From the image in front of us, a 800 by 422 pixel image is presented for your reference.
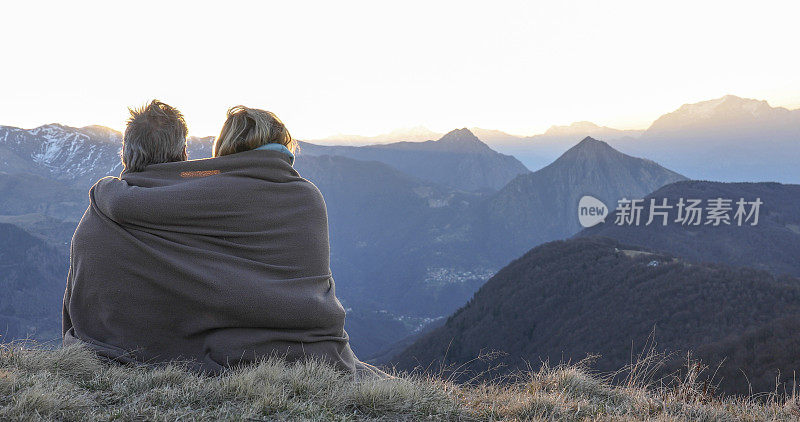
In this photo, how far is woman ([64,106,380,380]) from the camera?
3328mm

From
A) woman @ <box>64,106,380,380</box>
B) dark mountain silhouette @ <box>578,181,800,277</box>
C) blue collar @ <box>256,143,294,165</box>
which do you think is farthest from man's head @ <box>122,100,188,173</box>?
dark mountain silhouette @ <box>578,181,800,277</box>

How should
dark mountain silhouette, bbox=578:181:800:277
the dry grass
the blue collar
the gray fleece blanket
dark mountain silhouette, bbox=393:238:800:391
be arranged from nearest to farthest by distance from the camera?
1. the dry grass
2. the gray fleece blanket
3. the blue collar
4. dark mountain silhouette, bbox=393:238:800:391
5. dark mountain silhouette, bbox=578:181:800:277

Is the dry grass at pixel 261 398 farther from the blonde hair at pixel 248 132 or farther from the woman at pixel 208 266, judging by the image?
the blonde hair at pixel 248 132

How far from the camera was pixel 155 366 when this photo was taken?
11.4 feet

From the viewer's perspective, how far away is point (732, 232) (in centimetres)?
13562

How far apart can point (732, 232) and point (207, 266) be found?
525ft

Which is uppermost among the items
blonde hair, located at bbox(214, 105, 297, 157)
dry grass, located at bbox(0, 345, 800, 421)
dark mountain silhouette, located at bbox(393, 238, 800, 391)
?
blonde hair, located at bbox(214, 105, 297, 157)

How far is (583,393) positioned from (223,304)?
282cm

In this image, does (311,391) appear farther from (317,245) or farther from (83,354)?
(83,354)

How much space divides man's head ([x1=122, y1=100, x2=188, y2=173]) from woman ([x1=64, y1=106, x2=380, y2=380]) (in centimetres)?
14

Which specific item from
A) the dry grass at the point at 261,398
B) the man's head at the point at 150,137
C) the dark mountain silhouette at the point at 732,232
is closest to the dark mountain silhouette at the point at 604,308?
the dry grass at the point at 261,398

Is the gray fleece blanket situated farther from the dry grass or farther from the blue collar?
the dry grass

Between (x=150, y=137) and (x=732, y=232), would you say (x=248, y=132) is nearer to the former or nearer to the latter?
(x=150, y=137)

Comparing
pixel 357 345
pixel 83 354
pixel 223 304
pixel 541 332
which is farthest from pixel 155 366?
pixel 357 345
